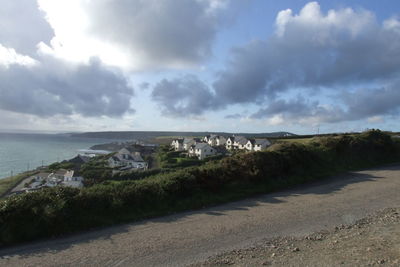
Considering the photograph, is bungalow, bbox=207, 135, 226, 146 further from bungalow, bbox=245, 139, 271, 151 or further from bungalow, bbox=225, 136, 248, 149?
bungalow, bbox=245, 139, 271, 151

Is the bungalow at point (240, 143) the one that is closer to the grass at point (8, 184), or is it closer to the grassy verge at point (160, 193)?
the grass at point (8, 184)

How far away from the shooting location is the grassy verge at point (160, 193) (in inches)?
294

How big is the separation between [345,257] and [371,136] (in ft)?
63.1

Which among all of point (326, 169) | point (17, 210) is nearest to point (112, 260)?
point (17, 210)

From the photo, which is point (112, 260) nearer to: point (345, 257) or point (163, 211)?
point (163, 211)

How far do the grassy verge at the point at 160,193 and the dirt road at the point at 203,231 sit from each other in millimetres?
626

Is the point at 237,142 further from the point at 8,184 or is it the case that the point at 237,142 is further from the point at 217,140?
the point at 8,184

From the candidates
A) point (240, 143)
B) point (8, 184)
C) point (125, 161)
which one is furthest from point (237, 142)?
point (8, 184)

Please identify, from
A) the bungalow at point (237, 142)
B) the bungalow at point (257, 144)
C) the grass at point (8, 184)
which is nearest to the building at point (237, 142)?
the bungalow at point (237, 142)

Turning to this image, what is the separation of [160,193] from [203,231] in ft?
9.95

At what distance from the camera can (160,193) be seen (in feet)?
31.4

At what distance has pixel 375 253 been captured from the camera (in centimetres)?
529

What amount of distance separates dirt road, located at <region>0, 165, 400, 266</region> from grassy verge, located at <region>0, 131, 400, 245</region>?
63 cm

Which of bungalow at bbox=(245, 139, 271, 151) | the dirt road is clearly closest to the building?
bungalow at bbox=(245, 139, 271, 151)
